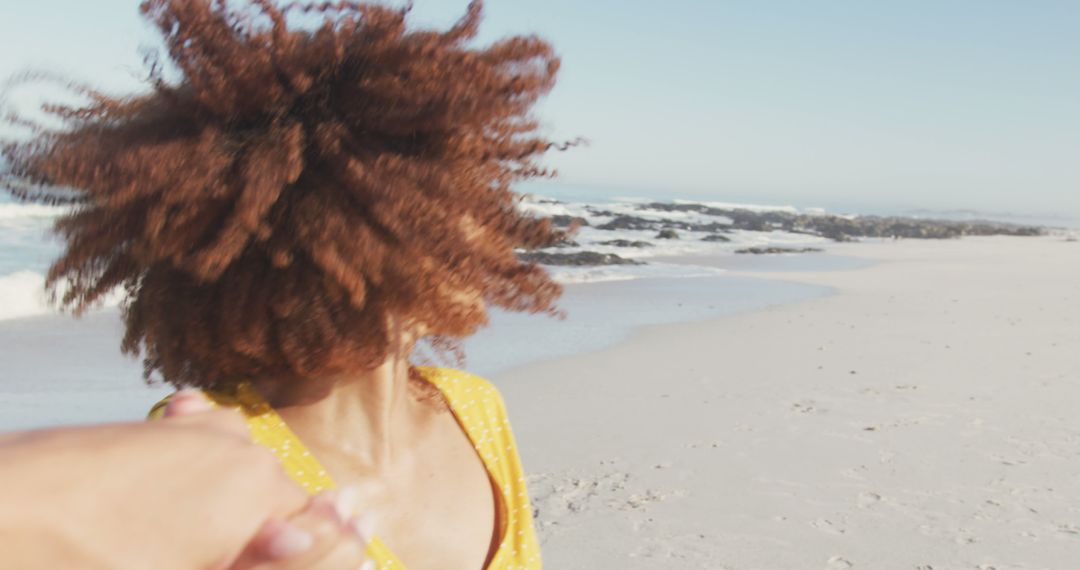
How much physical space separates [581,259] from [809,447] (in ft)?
41.6

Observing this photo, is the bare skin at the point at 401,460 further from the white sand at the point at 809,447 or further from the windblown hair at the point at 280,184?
the white sand at the point at 809,447

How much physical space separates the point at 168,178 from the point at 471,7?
576 mm

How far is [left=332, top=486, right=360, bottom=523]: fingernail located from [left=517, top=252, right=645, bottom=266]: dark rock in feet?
55.6

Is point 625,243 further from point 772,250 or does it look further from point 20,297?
point 20,297

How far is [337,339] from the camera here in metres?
1.54

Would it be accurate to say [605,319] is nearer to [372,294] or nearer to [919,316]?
[919,316]

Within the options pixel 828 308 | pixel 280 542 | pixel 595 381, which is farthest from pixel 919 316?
pixel 280 542

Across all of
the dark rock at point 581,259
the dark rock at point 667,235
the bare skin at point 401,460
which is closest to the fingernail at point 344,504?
the bare skin at point 401,460

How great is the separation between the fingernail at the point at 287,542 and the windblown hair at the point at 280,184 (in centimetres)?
76

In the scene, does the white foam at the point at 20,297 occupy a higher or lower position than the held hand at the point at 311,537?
lower

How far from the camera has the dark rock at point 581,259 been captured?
18186 millimetres

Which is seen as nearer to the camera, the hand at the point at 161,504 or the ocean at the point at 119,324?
the hand at the point at 161,504

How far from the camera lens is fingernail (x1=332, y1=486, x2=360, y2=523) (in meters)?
0.78

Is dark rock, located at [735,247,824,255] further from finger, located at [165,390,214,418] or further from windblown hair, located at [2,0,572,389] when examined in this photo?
finger, located at [165,390,214,418]
